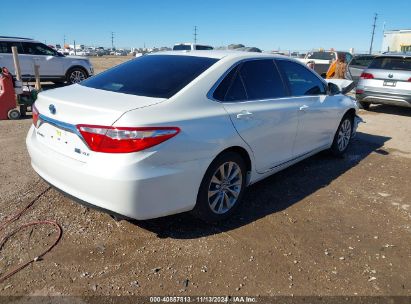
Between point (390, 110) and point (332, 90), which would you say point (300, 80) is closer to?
point (332, 90)

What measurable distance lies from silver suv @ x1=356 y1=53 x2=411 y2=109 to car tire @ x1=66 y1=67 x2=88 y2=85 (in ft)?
33.5

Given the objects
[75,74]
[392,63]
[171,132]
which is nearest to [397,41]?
[392,63]

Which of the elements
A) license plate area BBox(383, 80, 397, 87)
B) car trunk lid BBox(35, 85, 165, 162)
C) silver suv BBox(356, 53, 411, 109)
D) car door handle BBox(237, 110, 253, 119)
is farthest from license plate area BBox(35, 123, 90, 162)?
license plate area BBox(383, 80, 397, 87)


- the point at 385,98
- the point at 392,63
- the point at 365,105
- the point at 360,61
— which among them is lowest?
the point at 365,105

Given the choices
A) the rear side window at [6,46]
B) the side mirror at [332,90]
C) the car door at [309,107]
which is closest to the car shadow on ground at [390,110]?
the side mirror at [332,90]

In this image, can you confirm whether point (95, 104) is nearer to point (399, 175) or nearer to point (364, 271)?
point (364, 271)

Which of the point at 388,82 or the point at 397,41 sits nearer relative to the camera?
the point at 388,82

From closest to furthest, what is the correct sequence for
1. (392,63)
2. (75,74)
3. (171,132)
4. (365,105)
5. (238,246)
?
(171,132)
(238,246)
(392,63)
(365,105)
(75,74)

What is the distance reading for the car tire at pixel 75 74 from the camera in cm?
1427

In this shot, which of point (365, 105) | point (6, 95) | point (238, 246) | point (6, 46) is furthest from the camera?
point (6, 46)

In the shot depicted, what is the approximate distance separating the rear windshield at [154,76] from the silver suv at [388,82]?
7.77 metres

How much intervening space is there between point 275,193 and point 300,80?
4.92 feet

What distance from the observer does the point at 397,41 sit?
47.6 m

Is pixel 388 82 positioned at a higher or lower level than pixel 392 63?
lower
